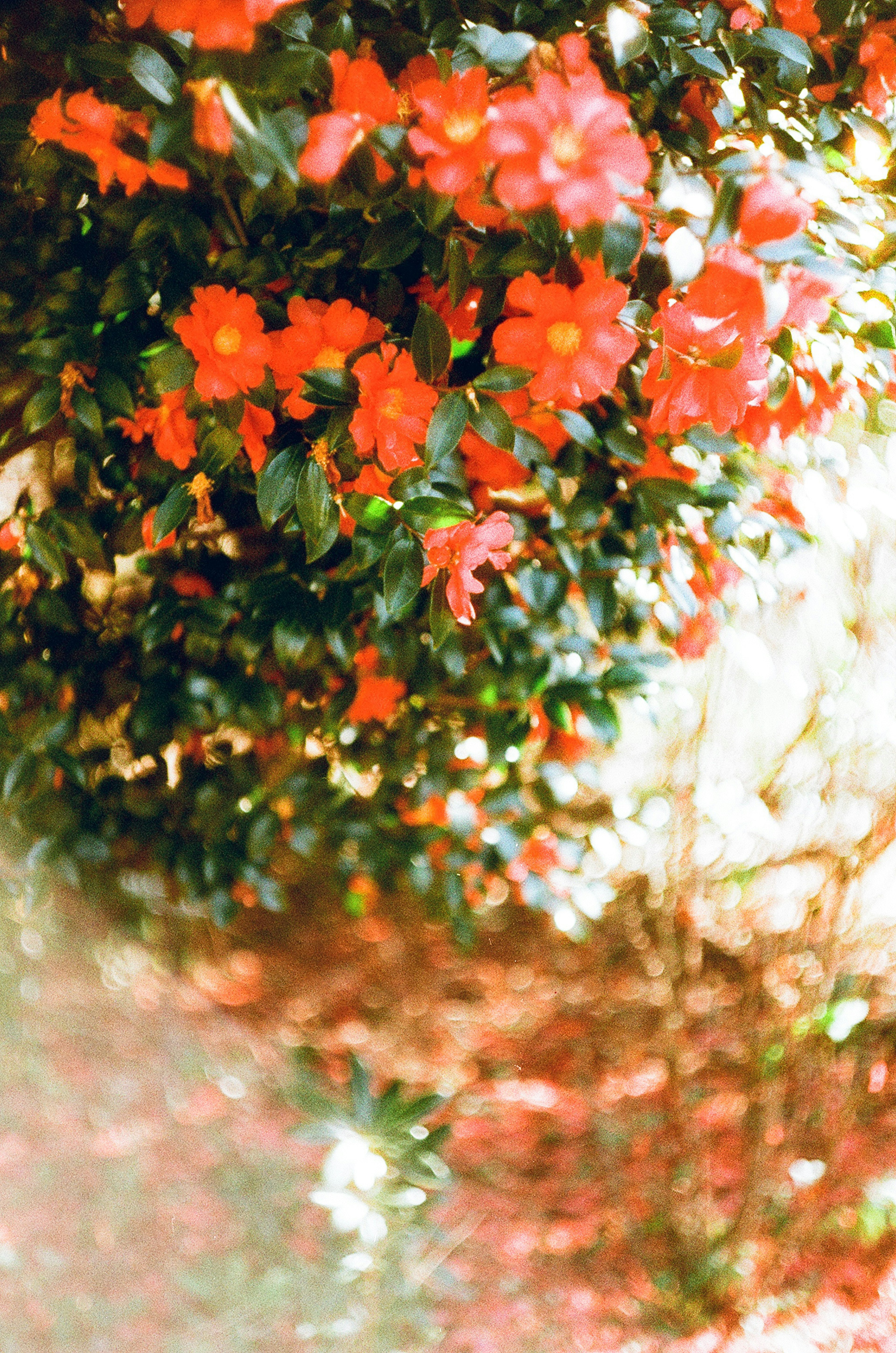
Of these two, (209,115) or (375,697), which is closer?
(209,115)

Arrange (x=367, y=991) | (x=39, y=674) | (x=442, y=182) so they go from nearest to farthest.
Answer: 1. (x=442, y=182)
2. (x=39, y=674)
3. (x=367, y=991)

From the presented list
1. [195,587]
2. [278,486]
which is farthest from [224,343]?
[195,587]

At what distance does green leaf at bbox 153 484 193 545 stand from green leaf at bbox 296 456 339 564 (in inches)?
5.7

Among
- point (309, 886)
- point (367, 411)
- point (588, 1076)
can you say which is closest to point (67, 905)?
point (309, 886)

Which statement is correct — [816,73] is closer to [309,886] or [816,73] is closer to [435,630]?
[435,630]

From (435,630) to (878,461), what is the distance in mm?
1131

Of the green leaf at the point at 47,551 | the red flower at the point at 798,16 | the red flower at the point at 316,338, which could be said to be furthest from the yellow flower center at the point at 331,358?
the red flower at the point at 798,16

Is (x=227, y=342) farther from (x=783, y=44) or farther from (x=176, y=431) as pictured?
(x=783, y=44)

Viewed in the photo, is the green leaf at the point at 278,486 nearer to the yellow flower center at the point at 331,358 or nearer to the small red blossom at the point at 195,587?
the yellow flower center at the point at 331,358

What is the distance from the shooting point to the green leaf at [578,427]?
0.78 metres

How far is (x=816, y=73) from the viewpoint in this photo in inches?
31.8

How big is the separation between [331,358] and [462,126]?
8.1 inches

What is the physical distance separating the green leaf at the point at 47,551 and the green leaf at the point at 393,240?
44 centimetres

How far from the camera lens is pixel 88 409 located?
0.76 m
